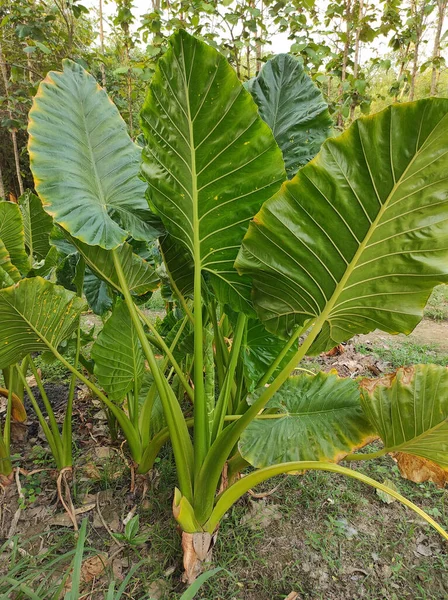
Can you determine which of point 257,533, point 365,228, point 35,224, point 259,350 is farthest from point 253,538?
point 35,224

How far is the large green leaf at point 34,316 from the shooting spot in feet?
2.81

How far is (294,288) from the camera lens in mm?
764

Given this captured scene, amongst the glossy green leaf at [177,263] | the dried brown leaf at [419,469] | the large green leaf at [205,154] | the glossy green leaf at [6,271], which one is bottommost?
the dried brown leaf at [419,469]

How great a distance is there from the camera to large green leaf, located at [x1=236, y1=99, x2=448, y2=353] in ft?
1.81

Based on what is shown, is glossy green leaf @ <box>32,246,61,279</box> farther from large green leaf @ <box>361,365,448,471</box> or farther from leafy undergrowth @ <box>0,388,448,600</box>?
large green leaf @ <box>361,365,448,471</box>

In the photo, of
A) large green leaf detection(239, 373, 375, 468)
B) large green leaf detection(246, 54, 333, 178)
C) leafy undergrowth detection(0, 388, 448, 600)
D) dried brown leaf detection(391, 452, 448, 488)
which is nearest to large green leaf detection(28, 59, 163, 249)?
large green leaf detection(246, 54, 333, 178)

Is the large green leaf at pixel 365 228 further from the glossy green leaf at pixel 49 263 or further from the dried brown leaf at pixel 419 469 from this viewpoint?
the glossy green leaf at pixel 49 263

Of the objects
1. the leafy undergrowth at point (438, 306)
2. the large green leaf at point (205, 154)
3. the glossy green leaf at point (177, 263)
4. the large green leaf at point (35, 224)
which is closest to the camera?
the large green leaf at point (205, 154)

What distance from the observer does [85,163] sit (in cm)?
98

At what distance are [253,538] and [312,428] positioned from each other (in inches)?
16.4

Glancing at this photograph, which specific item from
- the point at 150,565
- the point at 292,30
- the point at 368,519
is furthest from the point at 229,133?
the point at 292,30

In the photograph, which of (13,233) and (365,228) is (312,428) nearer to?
(365,228)

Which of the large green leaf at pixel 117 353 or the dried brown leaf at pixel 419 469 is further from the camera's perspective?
the large green leaf at pixel 117 353

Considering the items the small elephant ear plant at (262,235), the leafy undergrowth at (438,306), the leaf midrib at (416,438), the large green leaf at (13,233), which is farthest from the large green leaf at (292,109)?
the leafy undergrowth at (438,306)
